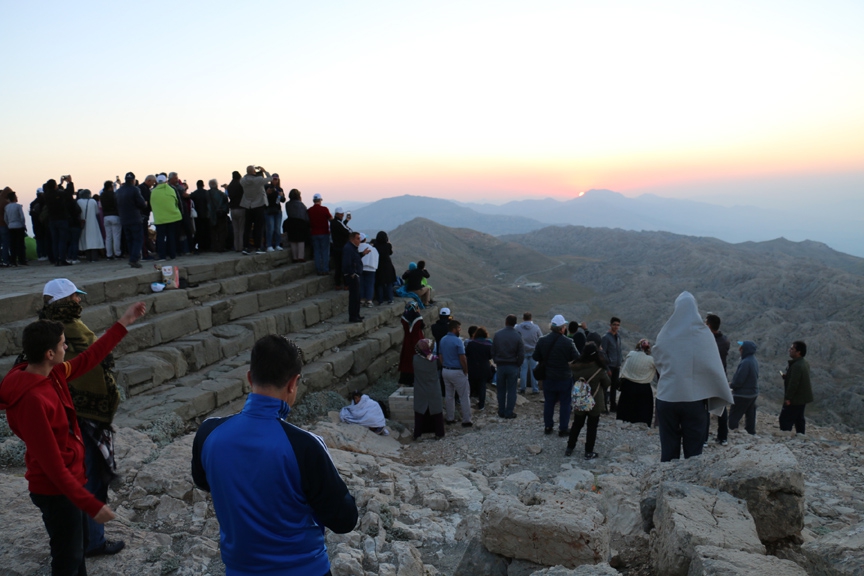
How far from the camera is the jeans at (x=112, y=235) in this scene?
10977 mm

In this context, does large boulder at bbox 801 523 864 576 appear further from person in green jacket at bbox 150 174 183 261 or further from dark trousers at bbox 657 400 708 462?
person in green jacket at bbox 150 174 183 261

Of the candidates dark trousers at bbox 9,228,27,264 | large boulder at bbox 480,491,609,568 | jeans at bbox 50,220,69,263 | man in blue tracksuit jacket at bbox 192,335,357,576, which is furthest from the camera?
dark trousers at bbox 9,228,27,264

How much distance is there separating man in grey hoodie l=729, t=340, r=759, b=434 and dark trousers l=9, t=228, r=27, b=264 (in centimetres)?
1338

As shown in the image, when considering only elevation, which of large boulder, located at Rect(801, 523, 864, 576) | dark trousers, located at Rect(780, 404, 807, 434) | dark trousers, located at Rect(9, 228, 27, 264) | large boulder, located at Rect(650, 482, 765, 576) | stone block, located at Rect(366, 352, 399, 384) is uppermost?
dark trousers, located at Rect(9, 228, 27, 264)

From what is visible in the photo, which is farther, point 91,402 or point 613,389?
point 613,389

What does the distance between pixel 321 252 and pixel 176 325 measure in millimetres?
4272

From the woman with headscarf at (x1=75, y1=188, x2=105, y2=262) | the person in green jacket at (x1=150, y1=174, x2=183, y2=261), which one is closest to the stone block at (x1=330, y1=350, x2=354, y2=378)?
the person in green jacket at (x1=150, y1=174, x2=183, y2=261)

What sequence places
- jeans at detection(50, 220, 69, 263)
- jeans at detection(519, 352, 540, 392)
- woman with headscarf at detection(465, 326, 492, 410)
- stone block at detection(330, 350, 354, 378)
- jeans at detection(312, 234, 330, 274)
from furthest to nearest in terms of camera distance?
jeans at detection(312, 234, 330, 274)
jeans at detection(519, 352, 540, 392)
jeans at detection(50, 220, 69, 263)
stone block at detection(330, 350, 354, 378)
woman with headscarf at detection(465, 326, 492, 410)

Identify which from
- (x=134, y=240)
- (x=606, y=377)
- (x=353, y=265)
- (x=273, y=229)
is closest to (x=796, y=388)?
(x=606, y=377)

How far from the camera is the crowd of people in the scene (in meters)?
5.02

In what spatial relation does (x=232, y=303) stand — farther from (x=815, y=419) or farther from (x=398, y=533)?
(x=815, y=419)

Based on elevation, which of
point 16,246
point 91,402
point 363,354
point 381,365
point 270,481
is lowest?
point 381,365

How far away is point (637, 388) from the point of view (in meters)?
8.62

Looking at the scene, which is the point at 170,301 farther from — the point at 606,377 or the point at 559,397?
the point at 606,377
